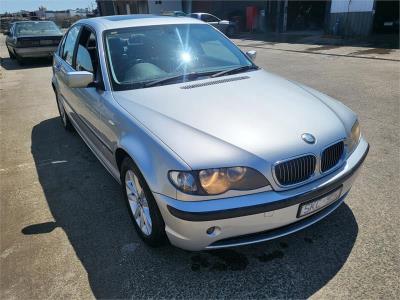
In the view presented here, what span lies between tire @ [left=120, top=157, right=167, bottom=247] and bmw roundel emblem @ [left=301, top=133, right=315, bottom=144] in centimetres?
110

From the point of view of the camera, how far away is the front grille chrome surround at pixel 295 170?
2262mm

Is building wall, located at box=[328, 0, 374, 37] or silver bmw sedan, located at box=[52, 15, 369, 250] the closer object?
silver bmw sedan, located at box=[52, 15, 369, 250]

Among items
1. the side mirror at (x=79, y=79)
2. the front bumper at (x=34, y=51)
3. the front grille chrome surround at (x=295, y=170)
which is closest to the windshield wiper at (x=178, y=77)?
the side mirror at (x=79, y=79)

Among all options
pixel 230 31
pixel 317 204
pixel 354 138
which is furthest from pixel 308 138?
pixel 230 31

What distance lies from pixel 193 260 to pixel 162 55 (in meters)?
1.95

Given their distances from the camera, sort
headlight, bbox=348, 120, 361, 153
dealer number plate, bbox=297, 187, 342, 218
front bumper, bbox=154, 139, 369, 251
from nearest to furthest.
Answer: front bumper, bbox=154, 139, 369, 251, dealer number plate, bbox=297, 187, 342, 218, headlight, bbox=348, 120, 361, 153

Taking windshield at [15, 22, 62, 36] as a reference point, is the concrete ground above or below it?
below

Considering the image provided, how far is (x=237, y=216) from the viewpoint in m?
2.19

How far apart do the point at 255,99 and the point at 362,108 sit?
3843mm

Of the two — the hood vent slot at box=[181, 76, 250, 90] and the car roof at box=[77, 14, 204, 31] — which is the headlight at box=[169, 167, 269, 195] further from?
the car roof at box=[77, 14, 204, 31]

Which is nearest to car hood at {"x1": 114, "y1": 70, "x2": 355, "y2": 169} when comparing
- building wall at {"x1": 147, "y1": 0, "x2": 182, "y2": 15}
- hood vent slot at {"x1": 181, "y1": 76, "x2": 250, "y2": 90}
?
hood vent slot at {"x1": 181, "y1": 76, "x2": 250, "y2": 90}

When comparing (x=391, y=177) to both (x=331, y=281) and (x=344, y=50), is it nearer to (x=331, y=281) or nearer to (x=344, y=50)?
(x=331, y=281)

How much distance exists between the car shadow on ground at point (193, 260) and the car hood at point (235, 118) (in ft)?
2.70

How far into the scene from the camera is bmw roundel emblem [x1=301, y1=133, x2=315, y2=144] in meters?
2.37
